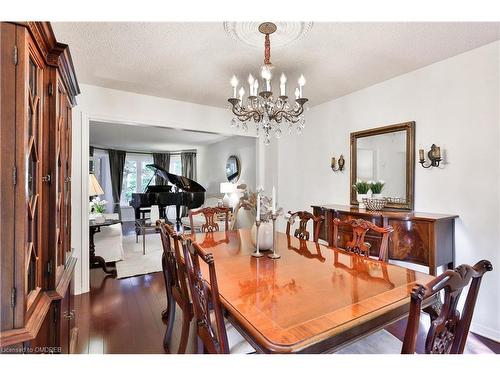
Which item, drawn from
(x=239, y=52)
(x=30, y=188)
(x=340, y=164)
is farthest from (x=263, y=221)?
(x=340, y=164)

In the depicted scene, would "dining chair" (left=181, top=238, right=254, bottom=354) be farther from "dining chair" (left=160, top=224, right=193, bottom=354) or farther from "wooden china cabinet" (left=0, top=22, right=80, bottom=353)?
"wooden china cabinet" (left=0, top=22, right=80, bottom=353)

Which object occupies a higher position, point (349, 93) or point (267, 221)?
point (349, 93)

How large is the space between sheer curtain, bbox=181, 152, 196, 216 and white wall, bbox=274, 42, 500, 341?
6.52 meters

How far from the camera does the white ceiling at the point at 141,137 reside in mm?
5676

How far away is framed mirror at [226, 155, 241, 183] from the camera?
20.1ft

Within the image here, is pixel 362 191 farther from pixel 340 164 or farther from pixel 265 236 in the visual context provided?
→ pixel 265 236

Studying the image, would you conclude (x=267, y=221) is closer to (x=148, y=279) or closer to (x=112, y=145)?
(x=148, y=279)

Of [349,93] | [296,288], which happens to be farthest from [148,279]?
[349,93]

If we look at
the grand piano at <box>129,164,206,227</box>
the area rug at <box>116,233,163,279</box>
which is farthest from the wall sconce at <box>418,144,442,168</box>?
the grand piano at <box>129,164,206,227</box>

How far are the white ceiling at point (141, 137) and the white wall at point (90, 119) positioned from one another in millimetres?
1471

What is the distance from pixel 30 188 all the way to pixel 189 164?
7949 millimetres

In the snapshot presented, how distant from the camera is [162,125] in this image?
3539 mm

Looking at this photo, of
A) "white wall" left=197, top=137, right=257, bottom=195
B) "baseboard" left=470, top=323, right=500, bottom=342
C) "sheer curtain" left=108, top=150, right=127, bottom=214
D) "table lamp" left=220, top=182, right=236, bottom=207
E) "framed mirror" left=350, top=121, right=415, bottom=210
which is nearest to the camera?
"baseboard" left=470, top=323, right=500, bottom=342
